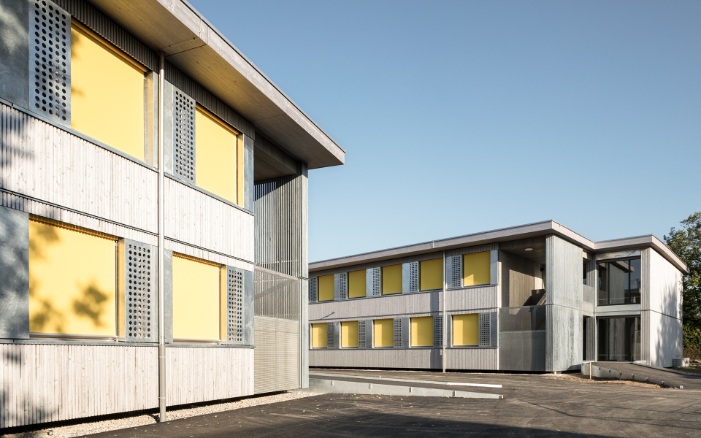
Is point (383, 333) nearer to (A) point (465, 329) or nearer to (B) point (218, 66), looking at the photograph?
(A) point (465, 329)

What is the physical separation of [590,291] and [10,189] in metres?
29.1

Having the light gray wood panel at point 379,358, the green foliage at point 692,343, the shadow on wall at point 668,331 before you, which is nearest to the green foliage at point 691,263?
the green foliage at point 692,343

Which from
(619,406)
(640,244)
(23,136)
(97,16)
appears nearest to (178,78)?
(97,16)

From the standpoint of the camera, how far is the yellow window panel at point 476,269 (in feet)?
99.5

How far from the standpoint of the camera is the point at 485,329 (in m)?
30.1

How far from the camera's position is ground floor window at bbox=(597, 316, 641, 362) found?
32094mm

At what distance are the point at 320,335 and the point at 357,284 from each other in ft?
14.2

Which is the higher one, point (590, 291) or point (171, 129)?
point (171, 129)

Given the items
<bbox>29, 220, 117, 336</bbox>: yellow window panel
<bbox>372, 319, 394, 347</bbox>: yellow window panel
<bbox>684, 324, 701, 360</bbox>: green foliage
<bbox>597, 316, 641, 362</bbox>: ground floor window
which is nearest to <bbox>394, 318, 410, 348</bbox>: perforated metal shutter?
<bbox>372, 319, 394, 347</bbox>: yellow window panel

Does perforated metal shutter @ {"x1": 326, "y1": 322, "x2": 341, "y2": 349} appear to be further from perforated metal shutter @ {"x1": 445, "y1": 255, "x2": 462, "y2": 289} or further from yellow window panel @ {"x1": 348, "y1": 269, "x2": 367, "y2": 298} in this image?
perforated metal shutter @ {"x1": 445, "y1": 255, "x2": 462, "y2": 289}

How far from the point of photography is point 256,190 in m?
19.9

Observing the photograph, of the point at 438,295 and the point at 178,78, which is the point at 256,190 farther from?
the point at 438,295

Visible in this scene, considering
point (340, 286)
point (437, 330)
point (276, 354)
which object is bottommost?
point (437, 330)

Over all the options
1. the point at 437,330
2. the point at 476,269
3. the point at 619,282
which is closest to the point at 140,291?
the point at 476,269
